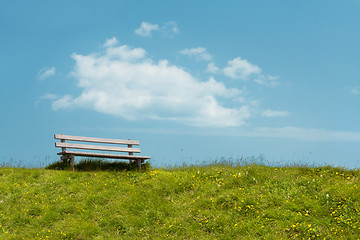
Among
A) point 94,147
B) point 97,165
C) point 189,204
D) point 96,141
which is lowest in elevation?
point 189,204

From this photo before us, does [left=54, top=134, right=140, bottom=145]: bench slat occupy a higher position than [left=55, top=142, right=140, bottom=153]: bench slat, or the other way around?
[left=54, top=134, right=140, bottom=145]: bench slat

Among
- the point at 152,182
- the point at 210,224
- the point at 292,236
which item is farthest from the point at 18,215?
the point at 292,236

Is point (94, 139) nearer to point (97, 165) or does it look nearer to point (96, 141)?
point (96, 141)

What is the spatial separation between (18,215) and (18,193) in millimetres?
1412

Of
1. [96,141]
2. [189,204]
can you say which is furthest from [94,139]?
[189,204]

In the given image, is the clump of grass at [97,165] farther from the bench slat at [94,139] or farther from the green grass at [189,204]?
A: the green grass at [189,204]

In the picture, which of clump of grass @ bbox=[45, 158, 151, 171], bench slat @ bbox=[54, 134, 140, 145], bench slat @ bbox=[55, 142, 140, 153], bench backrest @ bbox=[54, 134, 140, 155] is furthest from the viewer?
clump of grass @ bbox=[45, 158, 151, 171]

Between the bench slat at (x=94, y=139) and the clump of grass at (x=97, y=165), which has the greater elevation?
the bench slat at (x=94, y=139)

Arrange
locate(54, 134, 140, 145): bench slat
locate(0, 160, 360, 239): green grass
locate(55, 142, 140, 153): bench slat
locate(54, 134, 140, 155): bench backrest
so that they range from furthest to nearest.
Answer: locate(54, 134, 140, 145): bench slat
locate(54, 134, 140, 155): bench backrest
locate(55, 142, 140, 153): bench slat
locate(0, 160, 360, 239): green grass

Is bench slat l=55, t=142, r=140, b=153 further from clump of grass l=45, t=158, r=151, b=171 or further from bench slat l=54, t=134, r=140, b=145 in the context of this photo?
clump of grass l=45, t=158, r=151, b=171

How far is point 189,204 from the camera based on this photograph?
9.55 meters

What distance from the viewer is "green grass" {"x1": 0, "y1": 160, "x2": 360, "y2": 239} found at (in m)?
8.42

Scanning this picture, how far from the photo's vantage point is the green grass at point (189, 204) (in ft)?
27.6

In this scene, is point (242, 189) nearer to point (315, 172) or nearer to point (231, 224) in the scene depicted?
point (231, 224)
